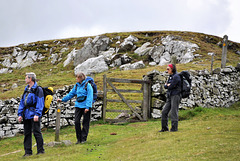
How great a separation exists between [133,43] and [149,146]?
50359mm

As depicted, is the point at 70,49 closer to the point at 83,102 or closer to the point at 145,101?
the point at 145,101

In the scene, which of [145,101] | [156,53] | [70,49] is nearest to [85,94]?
[145,101]

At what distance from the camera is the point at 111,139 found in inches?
410

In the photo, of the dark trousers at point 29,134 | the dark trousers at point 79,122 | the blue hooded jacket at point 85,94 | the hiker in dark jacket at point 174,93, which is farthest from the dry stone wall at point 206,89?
the dark trousers at point 29,134

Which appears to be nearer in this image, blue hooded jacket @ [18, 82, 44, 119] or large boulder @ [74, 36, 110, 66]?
blue hooded jacket @ [18, 82, 44, 119]

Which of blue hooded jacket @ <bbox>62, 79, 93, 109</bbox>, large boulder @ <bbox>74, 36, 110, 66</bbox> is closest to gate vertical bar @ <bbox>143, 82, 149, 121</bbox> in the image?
blue hooded jacket @ <bbox>62, 79, 93, 109</bbox>

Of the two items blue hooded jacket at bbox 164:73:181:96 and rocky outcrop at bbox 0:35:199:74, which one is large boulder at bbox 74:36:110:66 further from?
blue hooded jacket at bbox 164:73:181:96

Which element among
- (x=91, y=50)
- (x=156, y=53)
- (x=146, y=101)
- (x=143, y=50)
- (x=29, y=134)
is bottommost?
(x=29, y=134)

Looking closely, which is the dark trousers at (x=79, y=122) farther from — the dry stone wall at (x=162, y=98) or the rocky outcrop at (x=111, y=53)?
the rocky outcrop at (x=111, y=53)

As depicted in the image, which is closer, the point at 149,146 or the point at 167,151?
the point at 167,151

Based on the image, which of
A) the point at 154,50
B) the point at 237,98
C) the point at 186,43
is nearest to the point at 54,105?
the point at 237,98

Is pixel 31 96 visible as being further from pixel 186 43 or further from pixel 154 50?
pixel 186 43

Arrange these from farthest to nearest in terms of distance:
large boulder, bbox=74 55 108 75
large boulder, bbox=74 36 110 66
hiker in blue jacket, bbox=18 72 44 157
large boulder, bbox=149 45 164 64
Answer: large boulder, bbox=74 36 110 66, large boulder, bbox=149 45 164 64, large boulder, bbox=74 55 108 75, hiker in blue jacket, bbox=18 72 44 157

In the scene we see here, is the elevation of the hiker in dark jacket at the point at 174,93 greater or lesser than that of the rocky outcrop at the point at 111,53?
lesser
